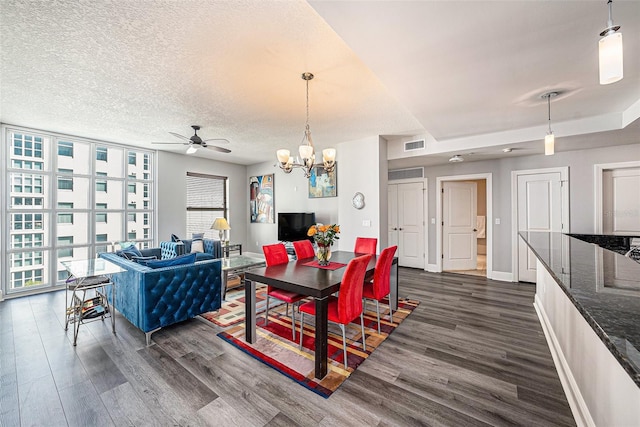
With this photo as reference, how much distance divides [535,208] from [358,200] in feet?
10.4

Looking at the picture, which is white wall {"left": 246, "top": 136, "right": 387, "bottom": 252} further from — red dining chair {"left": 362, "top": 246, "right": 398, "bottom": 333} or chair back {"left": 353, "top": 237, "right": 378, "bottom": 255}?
red dining chair {"left": 362, "top": 246, "right": 398, "bottom": 333}

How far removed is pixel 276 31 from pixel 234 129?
8.68 ft

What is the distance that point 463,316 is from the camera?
3314 millimetres

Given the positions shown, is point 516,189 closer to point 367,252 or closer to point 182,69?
point 367,252

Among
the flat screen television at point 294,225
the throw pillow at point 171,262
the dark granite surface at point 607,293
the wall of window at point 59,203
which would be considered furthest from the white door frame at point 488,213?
the wall of window at point 59,203

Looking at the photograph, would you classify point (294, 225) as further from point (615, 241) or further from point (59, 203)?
point (615, 241)

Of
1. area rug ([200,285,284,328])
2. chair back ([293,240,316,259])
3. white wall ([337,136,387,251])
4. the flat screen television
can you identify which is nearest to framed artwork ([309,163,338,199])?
the flat screen television

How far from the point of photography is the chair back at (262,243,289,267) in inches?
124

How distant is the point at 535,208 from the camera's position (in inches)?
186

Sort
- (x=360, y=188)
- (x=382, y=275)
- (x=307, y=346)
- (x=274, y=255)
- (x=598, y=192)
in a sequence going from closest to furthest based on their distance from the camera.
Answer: (x=307, y=346)
(x=382, y=275)
(x=274, y=255)
(x=598, y=192)
(x=360, y=188)

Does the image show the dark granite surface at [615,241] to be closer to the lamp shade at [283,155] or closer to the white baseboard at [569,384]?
the white baseboard at [569,384]

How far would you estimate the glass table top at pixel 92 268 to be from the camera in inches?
106

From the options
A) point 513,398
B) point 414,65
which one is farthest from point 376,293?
point 414,65

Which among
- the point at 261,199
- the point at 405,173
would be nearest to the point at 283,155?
the point at 405,173
